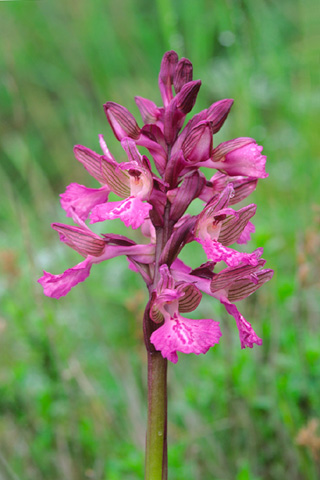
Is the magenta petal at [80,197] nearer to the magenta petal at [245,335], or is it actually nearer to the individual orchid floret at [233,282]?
the individual orchid floret at [233,282]

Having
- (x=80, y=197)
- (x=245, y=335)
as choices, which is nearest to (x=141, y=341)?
(x=80, y=197)

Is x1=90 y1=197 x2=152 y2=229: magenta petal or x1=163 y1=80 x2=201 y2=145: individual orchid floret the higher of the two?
x1=163 y1=80 x2=201 y2=145: individual orchid floret

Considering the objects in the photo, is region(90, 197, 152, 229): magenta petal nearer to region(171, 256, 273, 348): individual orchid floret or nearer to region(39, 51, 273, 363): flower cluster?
region(39, 51, 273, 363): flower cluster

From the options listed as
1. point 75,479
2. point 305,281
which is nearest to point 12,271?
point 75,479

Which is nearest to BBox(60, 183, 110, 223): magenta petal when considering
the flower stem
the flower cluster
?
the flower cluster

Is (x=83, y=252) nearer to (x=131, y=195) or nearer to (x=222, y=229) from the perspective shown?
(x=131, y=195)

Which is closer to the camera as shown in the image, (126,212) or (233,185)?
(126,212)
